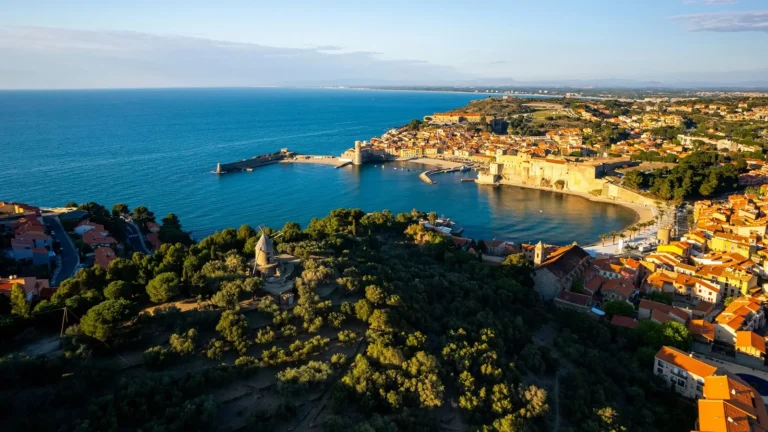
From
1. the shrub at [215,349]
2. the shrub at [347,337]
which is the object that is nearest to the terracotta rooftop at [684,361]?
the shrub at [347,337]

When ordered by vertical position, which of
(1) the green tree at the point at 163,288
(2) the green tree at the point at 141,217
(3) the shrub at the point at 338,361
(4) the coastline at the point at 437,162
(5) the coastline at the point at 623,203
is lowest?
(5) the coastline at the point at 623,203

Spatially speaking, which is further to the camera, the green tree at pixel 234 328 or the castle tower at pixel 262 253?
the castle tower at pixel 262 253

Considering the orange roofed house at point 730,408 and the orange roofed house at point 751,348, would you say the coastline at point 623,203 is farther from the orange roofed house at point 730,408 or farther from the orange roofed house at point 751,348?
the orange roofed house at point 730,408

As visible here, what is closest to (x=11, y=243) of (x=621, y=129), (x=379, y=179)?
(x=379, y=179)

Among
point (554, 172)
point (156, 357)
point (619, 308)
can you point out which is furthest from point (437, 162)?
point (156, 357)

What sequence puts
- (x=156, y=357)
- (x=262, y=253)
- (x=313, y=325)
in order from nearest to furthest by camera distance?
(x=156, y=357), (x=313, y=325), (x=262, y=253)

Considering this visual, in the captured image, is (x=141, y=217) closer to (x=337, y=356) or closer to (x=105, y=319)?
(x=105, y=319)

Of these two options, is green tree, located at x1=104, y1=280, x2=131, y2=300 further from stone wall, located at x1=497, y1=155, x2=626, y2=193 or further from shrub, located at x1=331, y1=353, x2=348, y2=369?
stone wall, located at x1=497, y1=155, x2=626, y2=193

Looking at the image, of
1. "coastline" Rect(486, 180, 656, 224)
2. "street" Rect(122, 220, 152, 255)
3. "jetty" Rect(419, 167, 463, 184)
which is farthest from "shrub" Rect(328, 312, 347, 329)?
"jetty" Rect(419, 167, 463, 184)
